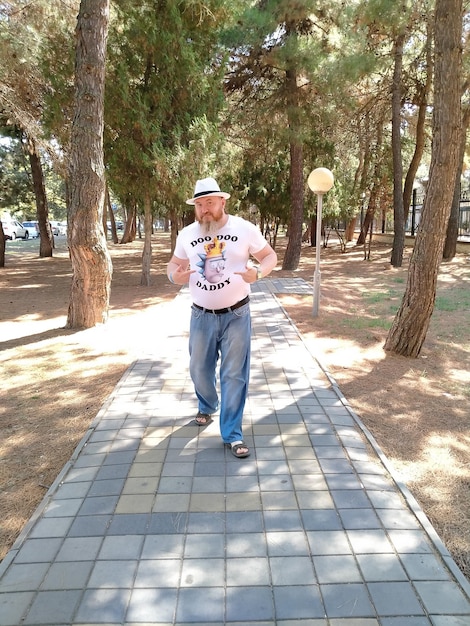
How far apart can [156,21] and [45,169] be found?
19764mm

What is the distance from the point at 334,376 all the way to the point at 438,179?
8.52ft

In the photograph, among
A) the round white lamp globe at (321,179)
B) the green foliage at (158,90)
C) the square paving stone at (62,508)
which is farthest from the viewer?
the green foliage at (158,90)

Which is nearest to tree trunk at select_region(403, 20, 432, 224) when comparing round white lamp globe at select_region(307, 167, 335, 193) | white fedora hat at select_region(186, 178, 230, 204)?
round white lamp globe at select_region(307, 167, 335, 193)

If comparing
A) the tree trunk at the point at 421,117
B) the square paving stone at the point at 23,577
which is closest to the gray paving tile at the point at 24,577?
the square paving stone at the point at 23,577

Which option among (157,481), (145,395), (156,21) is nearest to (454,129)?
(145,395)

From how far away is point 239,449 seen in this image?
3375 millimetres

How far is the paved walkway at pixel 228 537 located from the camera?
2.11 metres

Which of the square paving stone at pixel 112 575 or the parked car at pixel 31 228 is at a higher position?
the parked car at pixel 31 228

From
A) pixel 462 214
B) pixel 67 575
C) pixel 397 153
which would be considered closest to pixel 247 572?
pixel 67 575

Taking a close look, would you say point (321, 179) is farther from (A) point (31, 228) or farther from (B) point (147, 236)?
(A) point (31, 228)

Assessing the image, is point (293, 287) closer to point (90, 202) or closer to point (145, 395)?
point (90, 202)

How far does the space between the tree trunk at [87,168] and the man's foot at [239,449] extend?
185 inches

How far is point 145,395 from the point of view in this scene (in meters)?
4.57

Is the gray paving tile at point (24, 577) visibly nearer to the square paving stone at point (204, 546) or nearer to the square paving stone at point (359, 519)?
the square paving stone at point (204, 546)
